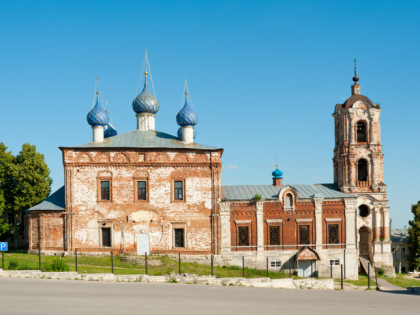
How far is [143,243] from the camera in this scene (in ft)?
100

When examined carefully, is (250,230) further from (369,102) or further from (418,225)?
(418,225)

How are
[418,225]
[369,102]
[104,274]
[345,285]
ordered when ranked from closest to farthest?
[104,274], [345,285], [369,102], [418,225]

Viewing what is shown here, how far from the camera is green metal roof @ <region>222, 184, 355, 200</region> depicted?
32.7m

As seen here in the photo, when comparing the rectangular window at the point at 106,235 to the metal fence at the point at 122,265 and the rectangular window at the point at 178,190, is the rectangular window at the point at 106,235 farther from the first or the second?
the rectangular window at the point at 178,190

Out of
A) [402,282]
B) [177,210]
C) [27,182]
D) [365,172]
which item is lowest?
[402,282]

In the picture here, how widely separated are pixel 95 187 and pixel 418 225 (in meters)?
26.5

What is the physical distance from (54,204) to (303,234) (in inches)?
639

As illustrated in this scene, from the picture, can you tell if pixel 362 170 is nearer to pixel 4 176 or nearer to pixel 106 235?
pixel 106 235

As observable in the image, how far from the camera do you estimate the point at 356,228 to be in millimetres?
32844

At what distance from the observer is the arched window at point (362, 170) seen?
35.8m

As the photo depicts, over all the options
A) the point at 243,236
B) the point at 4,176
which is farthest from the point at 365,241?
the point at 4,176

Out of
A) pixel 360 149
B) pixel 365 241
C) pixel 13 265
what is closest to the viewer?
pixel 13 265

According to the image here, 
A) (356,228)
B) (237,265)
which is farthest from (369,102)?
(237,265)

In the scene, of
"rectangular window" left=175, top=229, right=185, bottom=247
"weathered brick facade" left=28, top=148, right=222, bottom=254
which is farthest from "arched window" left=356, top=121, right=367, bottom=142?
"rectangular window" left=175, top=229, right=185, bottom=247
